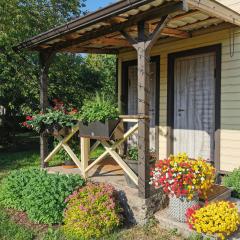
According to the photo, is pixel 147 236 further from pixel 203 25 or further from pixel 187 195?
pixel 203 25

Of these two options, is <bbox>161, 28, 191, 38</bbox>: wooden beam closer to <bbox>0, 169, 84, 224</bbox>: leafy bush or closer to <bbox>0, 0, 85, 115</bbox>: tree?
<bbox>0, 169, 84, 224</bbox>: leafy bush

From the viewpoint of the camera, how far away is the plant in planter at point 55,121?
19.1ft

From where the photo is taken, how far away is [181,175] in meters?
4.01

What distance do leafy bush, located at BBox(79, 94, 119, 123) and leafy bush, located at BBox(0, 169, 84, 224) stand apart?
914 millimetres

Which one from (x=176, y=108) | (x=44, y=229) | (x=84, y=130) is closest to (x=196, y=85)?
(x=176, y=108)

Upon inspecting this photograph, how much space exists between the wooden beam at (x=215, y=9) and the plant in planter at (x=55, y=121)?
2.78m

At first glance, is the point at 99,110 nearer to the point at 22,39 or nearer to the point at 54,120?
the point at 54,120

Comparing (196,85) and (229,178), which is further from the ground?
(196,85)

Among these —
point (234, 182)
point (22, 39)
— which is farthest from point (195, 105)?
point (22, 39)

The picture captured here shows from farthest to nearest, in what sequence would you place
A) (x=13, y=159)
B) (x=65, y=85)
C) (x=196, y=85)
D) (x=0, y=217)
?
(x=65, y=85) < (x=13, y=159) < (x=196, y=85) < (x=0, y=217)

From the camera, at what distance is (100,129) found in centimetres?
487

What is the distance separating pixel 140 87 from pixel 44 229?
2.24m

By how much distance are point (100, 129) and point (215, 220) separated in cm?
206

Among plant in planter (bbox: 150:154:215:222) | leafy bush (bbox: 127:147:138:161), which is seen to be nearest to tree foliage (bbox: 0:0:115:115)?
leafy bush (bbox: 127:147:138:161)
